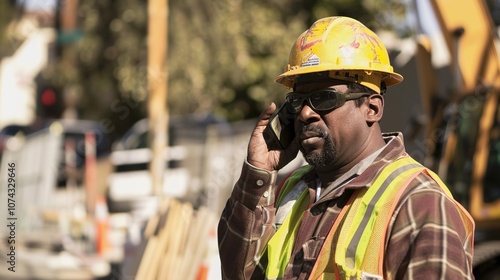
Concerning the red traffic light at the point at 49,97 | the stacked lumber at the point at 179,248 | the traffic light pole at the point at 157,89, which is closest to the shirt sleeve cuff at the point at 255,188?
the stacked lumber at the point at 179,248

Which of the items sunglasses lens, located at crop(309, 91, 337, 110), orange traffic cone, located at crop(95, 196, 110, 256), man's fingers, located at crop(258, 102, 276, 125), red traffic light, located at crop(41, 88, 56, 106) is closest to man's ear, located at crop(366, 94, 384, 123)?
sunglasses lens, located at crop(309, 91, 337, 110)

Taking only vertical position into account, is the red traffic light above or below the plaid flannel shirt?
below

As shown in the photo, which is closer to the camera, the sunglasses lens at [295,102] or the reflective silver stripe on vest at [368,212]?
the reflective silver stripe on vest at [368,212]

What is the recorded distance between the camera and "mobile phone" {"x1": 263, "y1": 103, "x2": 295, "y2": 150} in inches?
122

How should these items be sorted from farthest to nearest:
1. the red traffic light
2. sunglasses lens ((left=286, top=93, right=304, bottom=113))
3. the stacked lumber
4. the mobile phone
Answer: the red traffic light, the stacked lumber, the mobile phone, sunglasses lens ((left=286, top=93, right=304, bottom=113))

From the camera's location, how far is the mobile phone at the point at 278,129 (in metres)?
3.11

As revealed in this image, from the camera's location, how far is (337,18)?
115 inches

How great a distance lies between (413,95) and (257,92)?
8.37 m

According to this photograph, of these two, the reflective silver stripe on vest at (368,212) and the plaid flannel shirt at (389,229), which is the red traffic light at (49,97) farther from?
the reflective silver stripe on vest at (368,212)

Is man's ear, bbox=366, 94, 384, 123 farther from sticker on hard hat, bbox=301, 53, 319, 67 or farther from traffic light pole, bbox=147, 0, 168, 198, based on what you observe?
traffic light pole, bbox=147, 0, 168, 198

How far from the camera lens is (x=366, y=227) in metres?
2.60

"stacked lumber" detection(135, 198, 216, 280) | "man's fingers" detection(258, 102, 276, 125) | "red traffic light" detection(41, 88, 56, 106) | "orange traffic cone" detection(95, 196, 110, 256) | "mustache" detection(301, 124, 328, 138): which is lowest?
"orange traffic cone" detection(95, 196, 110, 256)

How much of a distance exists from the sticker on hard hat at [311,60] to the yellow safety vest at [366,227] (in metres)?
0.40

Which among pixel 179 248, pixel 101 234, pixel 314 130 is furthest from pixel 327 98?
pixel 101 234
